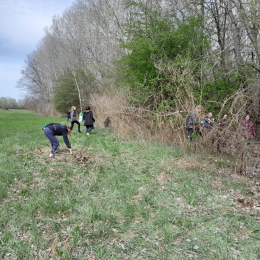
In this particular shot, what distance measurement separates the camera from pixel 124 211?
3980 millimetres

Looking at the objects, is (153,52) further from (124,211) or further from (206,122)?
(124,211)

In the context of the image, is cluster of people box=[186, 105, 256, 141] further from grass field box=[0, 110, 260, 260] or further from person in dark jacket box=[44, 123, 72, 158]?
person in dark jacket box=[44, 123, 72, 158]

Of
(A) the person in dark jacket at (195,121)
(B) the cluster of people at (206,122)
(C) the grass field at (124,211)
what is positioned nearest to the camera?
(C) the grass field at (124,211)

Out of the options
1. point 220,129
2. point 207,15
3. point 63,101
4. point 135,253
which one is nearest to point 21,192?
point 135,253

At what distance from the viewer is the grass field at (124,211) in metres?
3.06

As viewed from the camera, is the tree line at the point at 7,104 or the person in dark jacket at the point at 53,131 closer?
the person in dark jacket at the point at 53,131

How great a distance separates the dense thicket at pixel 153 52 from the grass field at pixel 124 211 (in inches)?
90.6

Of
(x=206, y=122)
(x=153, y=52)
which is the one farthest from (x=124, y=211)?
(x=153, y=52)

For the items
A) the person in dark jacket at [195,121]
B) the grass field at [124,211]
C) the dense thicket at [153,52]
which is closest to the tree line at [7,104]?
the dense thicket at [153,52]

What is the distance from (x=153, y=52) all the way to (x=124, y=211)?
9.81 m

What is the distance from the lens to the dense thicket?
991 cm

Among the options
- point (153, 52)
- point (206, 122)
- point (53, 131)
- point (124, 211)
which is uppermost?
point (153, 52)

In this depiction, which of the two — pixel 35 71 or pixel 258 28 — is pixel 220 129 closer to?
pixel 258 28

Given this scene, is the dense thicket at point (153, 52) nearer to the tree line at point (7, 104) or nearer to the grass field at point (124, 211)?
the grass field at point (124, 211)
